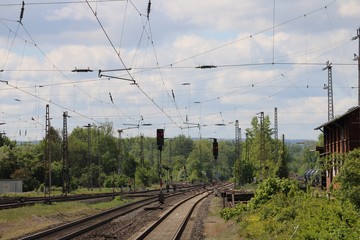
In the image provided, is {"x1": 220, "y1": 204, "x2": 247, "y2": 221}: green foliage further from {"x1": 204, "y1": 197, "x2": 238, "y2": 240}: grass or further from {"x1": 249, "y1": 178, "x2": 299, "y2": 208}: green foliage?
{"x1": 249, "y1": 178, "x2": 299, "y2": 208}: green foliage

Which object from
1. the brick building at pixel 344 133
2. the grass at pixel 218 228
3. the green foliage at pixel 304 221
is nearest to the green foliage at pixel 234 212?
the grass at pixel 218 228

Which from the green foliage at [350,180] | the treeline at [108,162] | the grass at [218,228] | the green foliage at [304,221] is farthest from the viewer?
the treeline at [108,162]

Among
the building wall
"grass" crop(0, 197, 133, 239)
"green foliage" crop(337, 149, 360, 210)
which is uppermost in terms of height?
the building wall

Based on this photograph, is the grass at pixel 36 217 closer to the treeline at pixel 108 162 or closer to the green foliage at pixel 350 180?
the green foliage at pixel 350 180

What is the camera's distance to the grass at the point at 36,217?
33.1m

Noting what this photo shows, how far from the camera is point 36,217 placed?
40844 mm

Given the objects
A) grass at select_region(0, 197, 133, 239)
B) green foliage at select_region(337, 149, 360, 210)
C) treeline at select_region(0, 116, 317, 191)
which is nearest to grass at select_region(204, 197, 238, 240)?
green foliage at select_region(337, 149, 360, 210)

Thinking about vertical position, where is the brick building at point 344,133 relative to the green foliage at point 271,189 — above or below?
above

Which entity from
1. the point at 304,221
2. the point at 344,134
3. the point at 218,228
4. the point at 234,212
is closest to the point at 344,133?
the point at 344,134

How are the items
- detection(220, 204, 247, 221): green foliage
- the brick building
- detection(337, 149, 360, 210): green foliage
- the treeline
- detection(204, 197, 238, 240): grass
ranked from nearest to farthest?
1. detection(337, 149, 360, 210): green foliage
2. detection(204, 197, 238, 240): grass
3. detection(220, 204, 247, 221): green foliage
4. the brick building
5. the treeline

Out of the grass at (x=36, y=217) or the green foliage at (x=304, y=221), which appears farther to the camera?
the grass at (x=36, y=217)

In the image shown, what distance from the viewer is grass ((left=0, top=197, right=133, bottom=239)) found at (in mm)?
33062

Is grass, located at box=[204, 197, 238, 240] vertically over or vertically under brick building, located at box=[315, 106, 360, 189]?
under

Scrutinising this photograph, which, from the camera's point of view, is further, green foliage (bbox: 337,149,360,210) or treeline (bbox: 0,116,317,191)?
treeline (bbox: 0,116,317,191)
